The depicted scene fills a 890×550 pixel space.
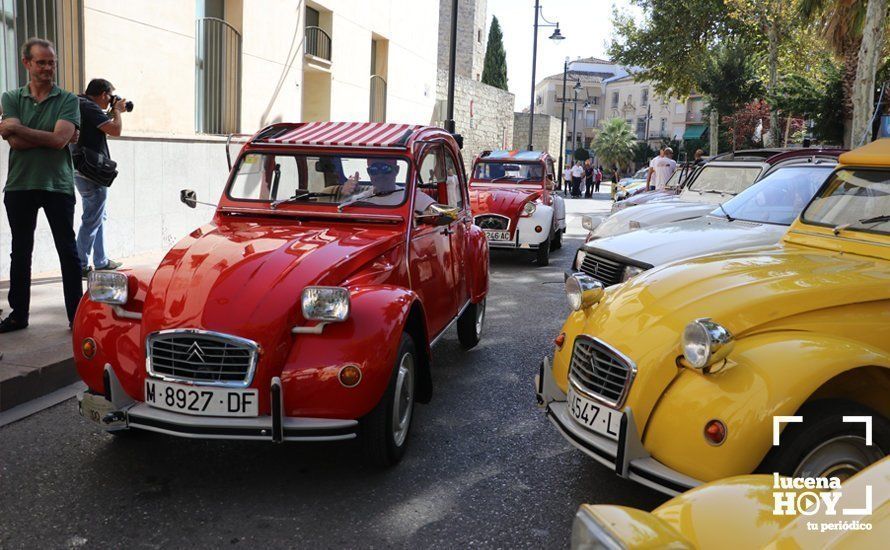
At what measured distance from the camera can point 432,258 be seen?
208 inches

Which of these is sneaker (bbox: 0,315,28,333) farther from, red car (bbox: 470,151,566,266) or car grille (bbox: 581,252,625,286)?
red car (bbox: 470,151,566,266)

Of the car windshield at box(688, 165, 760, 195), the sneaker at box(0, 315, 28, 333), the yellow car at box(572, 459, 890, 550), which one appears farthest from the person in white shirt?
the yellow car at box(572, 459, 890, 550)

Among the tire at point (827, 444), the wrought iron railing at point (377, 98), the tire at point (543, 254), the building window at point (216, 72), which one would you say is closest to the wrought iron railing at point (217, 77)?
the building window at point (216, 72)

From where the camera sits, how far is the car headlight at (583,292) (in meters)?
4.12

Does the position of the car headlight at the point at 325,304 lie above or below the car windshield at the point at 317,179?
below

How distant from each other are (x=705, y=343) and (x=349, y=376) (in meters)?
1.55

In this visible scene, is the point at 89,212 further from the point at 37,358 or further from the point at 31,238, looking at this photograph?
the point at 37,358

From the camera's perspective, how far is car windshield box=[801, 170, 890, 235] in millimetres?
4293

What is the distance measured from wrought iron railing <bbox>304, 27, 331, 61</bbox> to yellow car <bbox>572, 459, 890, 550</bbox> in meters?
14.2

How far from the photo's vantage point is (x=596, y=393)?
11.5 ft

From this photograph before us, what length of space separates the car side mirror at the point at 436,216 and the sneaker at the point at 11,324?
3197mm

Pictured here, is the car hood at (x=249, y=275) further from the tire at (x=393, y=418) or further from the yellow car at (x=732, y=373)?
the yellow car at (x=732, y=373)

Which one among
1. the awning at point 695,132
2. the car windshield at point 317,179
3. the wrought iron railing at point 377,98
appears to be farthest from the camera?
the awning at point 695,132

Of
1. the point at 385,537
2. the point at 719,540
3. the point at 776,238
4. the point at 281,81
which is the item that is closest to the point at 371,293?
the point at 385,537
